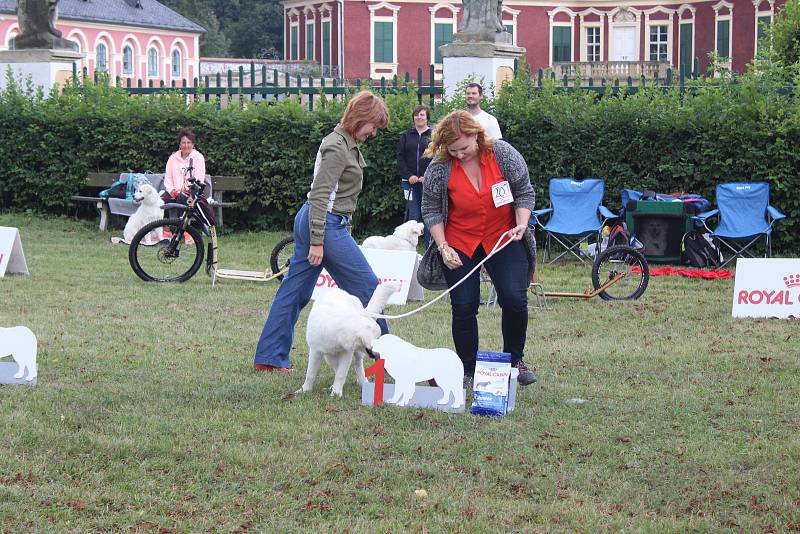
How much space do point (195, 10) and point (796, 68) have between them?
6765 cm

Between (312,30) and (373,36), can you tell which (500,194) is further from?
(312,30)

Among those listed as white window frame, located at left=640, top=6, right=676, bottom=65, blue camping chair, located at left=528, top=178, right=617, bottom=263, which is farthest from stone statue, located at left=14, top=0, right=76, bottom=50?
white window frame, located at left=640, top=6, right=676, bottom=65

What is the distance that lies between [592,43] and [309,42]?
1490 cm

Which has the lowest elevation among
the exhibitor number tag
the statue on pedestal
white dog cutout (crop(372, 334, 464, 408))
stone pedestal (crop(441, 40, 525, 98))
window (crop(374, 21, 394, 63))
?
white dog cutout (crop(372, 334, 464, 408))

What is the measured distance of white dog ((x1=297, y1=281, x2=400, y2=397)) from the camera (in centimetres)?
648

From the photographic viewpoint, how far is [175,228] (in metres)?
11.6

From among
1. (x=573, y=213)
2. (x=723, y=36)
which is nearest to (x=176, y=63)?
(x=723, y=36)

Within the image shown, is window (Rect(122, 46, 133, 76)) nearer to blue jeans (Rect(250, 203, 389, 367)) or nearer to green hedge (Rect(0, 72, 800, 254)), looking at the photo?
green hedge (Rect(0, 72, 800, 254))

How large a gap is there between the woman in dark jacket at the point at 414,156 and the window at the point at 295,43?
5205 centimetres

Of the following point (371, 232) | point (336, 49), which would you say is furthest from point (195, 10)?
point (371, 232)

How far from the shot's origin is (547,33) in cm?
6056

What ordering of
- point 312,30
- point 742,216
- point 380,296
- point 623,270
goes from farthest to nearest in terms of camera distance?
point 312,30 < point 742,216 < point 623,270 < point 380,296

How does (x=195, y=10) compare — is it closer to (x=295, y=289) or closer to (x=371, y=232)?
(x=371, y=232)

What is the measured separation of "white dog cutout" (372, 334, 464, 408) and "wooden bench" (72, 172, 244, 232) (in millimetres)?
9043
